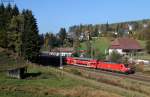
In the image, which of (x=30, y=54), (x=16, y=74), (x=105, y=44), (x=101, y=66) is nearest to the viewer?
(x=16, y=74)

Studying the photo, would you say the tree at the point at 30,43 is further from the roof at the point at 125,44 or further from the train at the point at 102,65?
the roof at the point at 125,44

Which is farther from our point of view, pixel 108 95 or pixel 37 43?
pixel 37 43

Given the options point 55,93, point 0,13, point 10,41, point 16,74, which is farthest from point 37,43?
point 55,93

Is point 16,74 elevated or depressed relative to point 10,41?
depressed

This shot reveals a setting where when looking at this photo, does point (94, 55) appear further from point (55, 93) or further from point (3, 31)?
point (55, 93)

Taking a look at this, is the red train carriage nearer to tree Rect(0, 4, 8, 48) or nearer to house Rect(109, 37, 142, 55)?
tree Rect(0, 4, 8, 48)

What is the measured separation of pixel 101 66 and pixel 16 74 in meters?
34.4

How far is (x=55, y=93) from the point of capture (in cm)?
3575

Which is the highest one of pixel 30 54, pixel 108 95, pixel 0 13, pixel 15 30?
pixel 0 13

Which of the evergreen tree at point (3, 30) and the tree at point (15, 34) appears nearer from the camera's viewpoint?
the tree at point (15, 34)

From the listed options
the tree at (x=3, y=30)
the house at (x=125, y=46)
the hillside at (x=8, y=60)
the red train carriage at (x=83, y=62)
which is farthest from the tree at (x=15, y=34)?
the house at (x=125, y=46)

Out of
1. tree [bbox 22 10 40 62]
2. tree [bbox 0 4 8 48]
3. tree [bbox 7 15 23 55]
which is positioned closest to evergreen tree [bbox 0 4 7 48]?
tree [bbox 0 4 8 48]

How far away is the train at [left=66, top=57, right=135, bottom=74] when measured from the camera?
74469mm

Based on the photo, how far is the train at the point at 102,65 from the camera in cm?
7447
